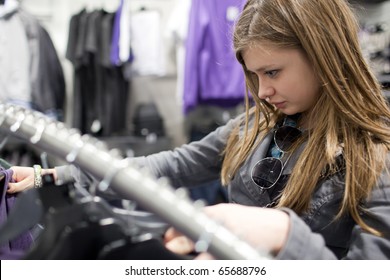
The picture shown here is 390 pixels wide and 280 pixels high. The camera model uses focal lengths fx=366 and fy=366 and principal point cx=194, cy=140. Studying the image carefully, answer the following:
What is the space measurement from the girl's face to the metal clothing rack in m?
0.32

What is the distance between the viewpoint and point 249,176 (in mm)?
644

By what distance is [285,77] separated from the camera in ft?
1.88

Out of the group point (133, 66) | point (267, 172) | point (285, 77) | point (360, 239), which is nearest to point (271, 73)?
point (285, 77)

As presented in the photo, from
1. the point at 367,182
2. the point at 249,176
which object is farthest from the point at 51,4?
the point at 367,182

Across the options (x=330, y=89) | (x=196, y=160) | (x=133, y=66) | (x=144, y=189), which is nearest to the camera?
(x=144, y=189)

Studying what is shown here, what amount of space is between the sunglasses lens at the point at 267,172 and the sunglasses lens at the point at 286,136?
34 millimetres

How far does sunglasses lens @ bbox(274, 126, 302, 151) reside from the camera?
2.06 ft

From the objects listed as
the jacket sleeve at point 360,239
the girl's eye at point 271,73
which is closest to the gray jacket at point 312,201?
the jacket sleeve at point 360,239

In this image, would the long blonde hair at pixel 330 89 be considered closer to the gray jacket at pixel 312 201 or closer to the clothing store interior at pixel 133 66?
the gray jacket at pixel 312 201

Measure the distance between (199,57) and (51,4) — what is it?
977 mm

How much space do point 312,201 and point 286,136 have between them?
134 millimetres

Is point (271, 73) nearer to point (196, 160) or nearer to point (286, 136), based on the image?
point (286, 136)
